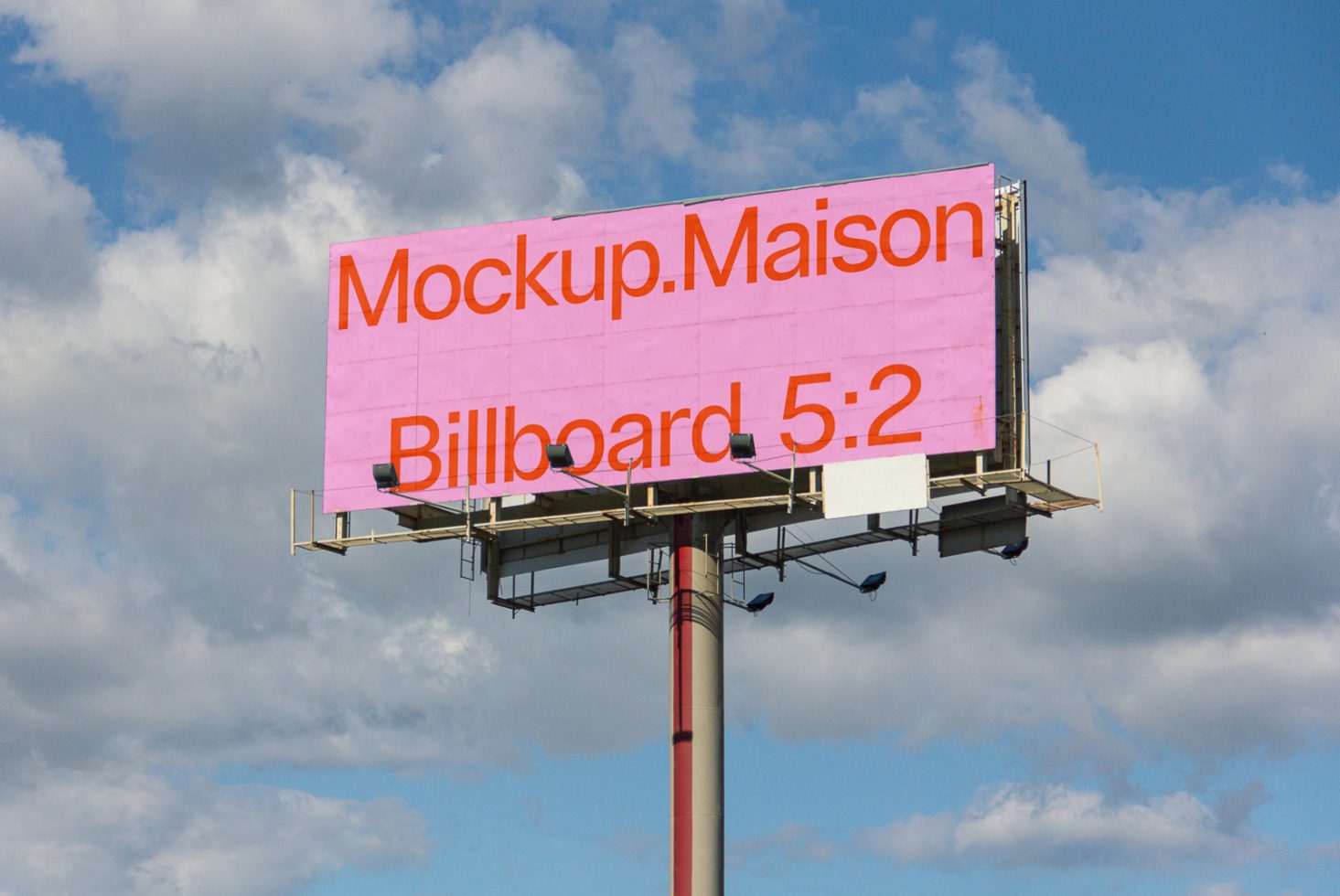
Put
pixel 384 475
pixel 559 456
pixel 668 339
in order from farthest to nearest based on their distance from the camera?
1. pixel 384 475
2. pixel 668 339
3. pixel 559 456

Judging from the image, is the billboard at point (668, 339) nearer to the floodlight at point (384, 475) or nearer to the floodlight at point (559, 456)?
the floodlight at point (384, 475)

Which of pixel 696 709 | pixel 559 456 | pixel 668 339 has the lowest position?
pixel 696 709

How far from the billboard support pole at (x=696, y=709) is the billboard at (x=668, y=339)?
8.03ft

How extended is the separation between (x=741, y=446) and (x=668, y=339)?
4666 millimetres

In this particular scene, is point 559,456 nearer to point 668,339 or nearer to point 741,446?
point 668,339

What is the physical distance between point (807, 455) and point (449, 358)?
10.1m

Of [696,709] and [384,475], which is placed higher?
[384,475]

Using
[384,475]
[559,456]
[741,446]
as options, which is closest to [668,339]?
[559,456]

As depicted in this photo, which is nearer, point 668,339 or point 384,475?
point 668,339

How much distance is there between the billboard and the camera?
6925 centimetres

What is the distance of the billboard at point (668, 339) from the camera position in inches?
2726

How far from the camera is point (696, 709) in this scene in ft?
232

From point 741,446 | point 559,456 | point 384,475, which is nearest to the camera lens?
point 741,446

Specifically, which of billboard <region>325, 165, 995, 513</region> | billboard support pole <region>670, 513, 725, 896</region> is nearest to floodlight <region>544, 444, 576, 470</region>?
billboard <region>325, 165, 995, 513</region>
